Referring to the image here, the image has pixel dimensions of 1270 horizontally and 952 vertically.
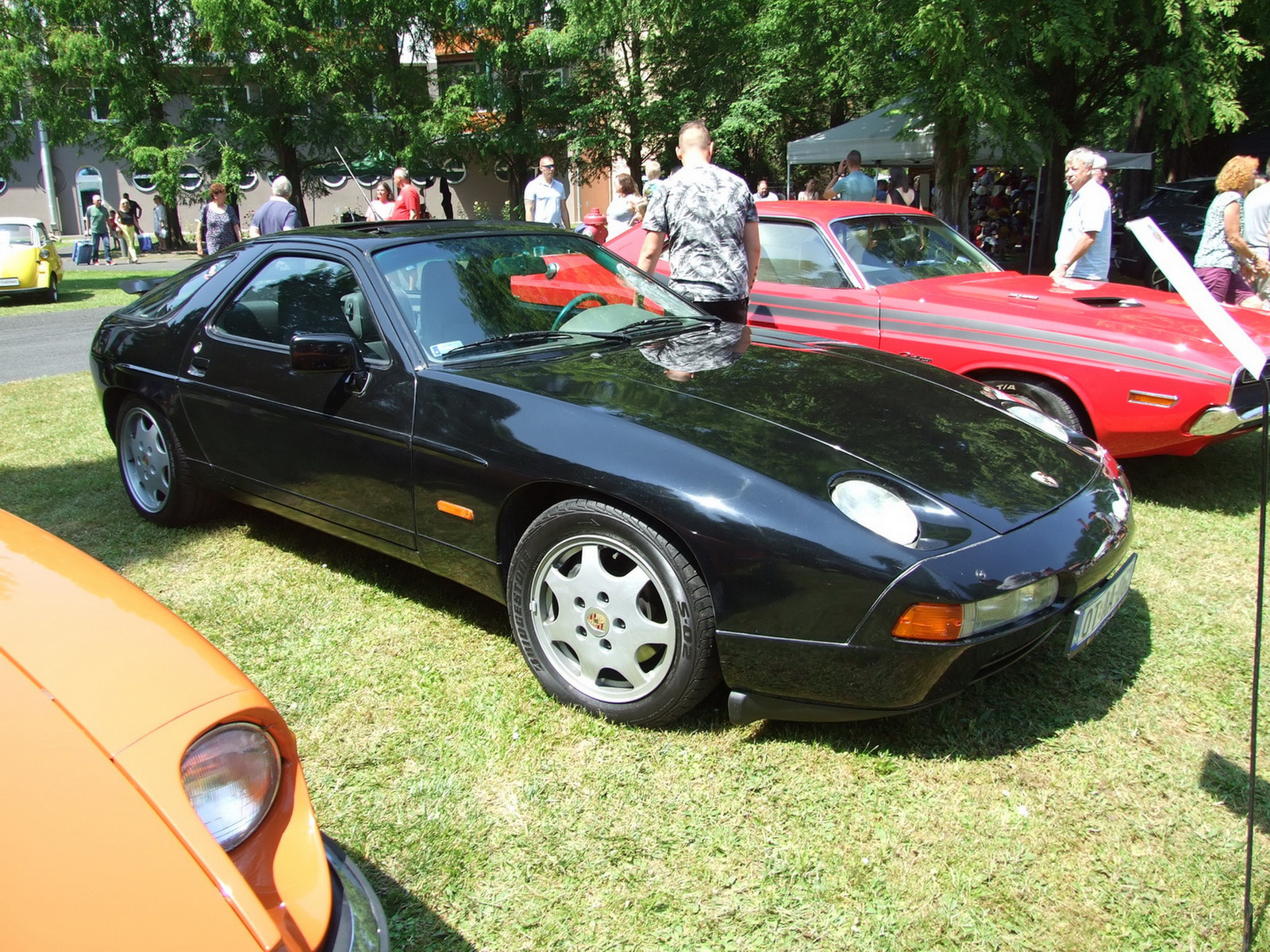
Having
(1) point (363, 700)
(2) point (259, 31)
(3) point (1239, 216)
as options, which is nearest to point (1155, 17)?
(3) point (1239, 216)

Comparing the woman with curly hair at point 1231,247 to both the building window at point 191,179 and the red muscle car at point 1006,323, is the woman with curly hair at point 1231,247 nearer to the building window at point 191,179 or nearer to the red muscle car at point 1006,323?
the red muscle car at point 1006,323

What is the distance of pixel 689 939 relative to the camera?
79.3 inches

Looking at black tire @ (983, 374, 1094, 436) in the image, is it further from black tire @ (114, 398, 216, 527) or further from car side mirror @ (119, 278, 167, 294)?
car side mirror @ (119, 278, 167, 294)

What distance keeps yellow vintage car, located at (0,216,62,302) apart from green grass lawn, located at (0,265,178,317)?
0.92 feet

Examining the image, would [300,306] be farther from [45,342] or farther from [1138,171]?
[1138,171]

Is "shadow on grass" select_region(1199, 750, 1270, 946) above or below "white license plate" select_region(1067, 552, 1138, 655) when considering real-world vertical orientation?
below

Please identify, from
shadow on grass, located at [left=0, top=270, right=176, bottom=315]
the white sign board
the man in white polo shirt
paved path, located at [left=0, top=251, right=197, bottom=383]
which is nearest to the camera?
the white sign board

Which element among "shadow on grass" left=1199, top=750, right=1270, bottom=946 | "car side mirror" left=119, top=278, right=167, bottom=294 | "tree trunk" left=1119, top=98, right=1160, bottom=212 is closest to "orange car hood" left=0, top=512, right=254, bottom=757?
"shadow on grass" left=1199, top=750, right=1270, bottom=946

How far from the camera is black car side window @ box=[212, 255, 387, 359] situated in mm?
3391

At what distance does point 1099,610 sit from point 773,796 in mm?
1085

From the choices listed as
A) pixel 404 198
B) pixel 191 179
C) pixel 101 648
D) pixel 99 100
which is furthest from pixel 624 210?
pixel 191 179

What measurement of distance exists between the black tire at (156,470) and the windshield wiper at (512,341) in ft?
5.41

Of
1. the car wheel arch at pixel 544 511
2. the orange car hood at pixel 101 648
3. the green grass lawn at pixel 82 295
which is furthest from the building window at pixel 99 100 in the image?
the orange car hood at pixel 101 648

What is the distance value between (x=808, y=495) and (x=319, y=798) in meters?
1.52
